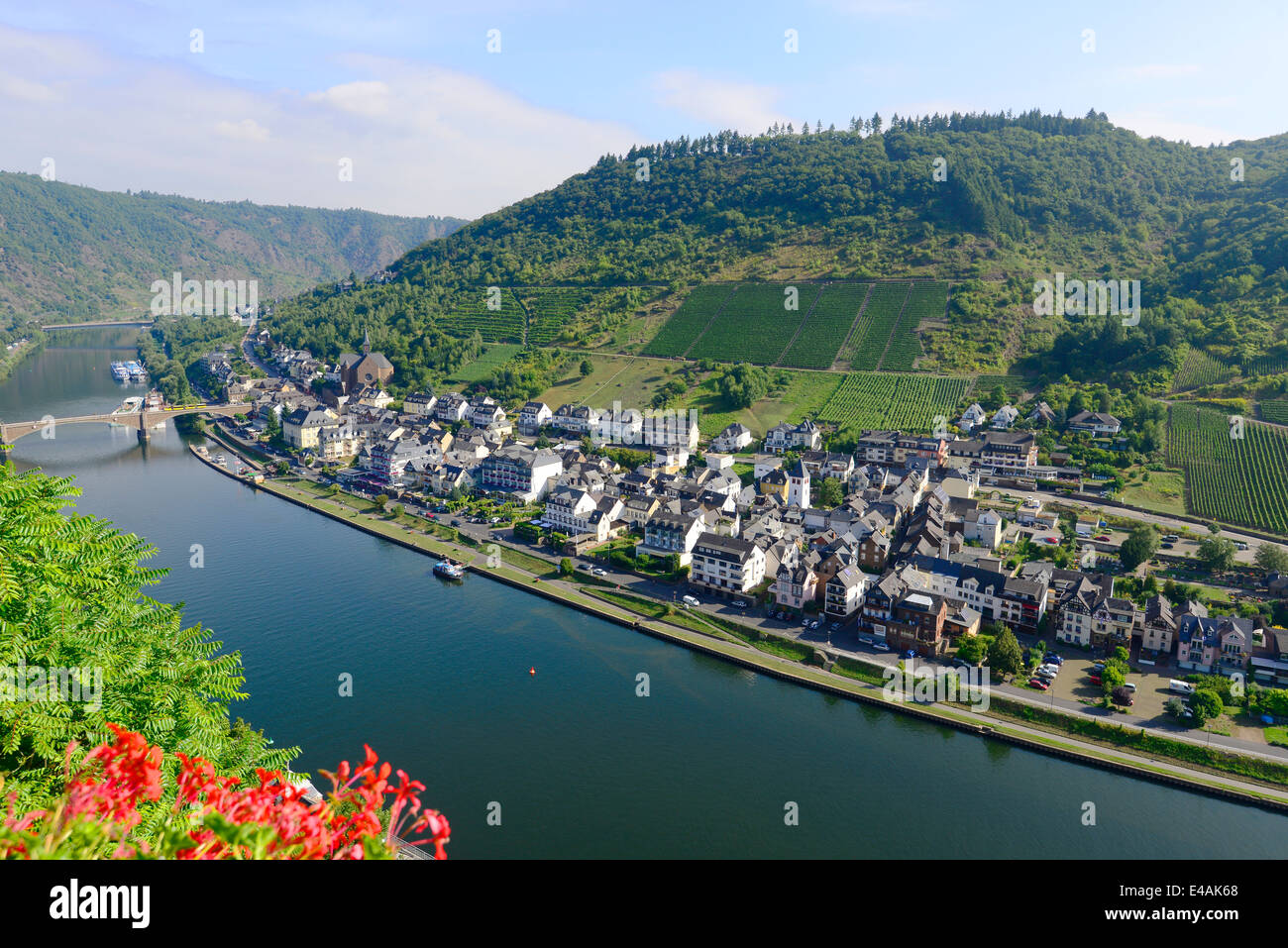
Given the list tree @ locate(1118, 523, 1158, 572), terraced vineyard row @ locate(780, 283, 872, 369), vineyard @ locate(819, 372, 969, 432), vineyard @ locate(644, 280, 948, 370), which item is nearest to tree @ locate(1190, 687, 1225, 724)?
tree @ locate(1118, 523, 1158, 572)

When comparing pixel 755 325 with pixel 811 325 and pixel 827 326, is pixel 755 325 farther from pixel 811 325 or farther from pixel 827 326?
pixel 827 326

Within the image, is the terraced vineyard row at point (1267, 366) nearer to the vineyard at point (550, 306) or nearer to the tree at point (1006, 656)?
the tree at point (1006, 656)

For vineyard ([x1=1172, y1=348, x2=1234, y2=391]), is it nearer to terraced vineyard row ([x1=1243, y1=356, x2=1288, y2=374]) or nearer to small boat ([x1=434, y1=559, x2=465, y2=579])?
terraced vineyard row ([x1=1243, y1=356, x2=1288, y2=374])

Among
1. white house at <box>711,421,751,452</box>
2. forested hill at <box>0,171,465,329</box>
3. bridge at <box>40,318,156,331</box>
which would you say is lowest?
white house at <box>711,421,751,452</box>

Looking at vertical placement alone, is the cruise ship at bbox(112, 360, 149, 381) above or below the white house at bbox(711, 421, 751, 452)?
above

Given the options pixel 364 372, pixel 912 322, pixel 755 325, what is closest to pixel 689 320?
pixel 755 325
